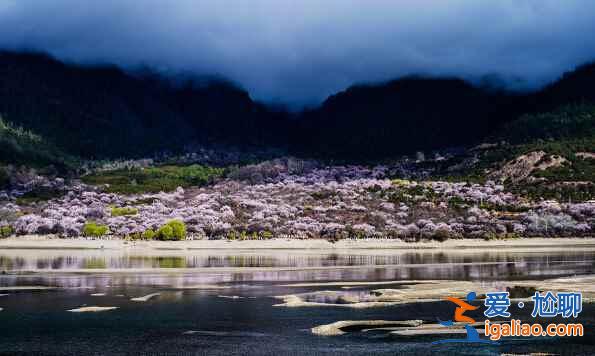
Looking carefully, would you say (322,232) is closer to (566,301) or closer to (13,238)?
(13,238)

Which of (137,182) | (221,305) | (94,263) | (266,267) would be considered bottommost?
(221,305)

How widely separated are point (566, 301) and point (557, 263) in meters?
34.8

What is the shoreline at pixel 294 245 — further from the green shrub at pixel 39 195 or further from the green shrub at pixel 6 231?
the green shrub at pixel 39 195

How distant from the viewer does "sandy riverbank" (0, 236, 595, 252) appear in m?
104

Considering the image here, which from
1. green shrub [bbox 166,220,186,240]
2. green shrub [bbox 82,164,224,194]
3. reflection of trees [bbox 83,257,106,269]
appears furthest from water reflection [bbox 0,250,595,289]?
green shrub [bbox 82,164,224,194]

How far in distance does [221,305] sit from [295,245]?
2298 inches

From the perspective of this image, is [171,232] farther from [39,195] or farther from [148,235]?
[39,195]

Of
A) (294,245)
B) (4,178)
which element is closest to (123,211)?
(294,245)

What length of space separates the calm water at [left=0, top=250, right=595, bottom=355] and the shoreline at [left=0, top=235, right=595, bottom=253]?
14185 millimetres

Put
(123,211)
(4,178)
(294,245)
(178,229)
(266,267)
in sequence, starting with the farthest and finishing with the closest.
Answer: (4,178) < (123,211) < (178,229) < (294,245) < (266,267)

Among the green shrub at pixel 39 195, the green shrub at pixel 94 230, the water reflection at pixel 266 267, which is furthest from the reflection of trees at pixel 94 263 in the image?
the green shrub at pixel 39 195

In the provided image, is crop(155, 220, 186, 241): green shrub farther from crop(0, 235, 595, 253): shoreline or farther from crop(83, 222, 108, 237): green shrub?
crop(83, 222, 108, 237): green shrub

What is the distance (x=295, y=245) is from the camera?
107 m

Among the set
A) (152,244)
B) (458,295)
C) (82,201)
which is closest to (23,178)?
(82,201)
